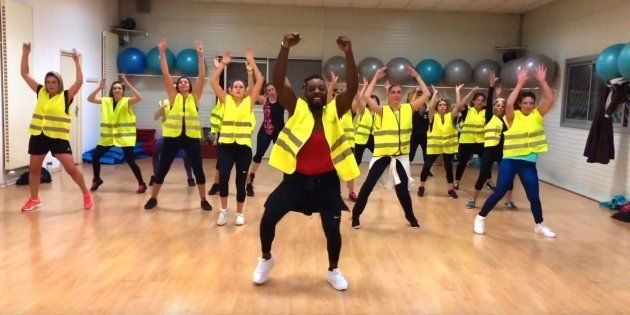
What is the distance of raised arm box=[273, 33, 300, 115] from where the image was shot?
332 cm

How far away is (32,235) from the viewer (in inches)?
188

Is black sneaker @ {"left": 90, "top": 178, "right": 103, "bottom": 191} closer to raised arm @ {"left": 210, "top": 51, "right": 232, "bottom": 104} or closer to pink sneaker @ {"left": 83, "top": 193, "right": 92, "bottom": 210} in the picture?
pink sneaker @ {"left": 83, "top": 193, "right": 92, "bottom": 210}

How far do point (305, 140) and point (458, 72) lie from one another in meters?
8.01

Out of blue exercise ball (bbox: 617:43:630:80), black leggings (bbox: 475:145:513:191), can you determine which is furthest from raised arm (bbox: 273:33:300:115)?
blue exercise ball (bbox: 617:43:630:80)

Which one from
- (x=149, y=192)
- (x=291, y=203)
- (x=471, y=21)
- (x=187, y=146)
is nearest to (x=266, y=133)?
(x=187, y=146)

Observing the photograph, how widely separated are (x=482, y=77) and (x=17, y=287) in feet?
30.0

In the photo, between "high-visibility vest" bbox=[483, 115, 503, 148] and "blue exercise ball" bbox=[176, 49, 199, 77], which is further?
"blue exercise ball" bbox=[176, 49, 199, 77]

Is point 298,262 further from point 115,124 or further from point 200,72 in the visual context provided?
point 115,124

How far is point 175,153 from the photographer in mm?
5793

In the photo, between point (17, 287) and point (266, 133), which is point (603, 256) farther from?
point (17, 287)

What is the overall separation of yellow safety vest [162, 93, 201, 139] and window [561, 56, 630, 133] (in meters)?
5.72

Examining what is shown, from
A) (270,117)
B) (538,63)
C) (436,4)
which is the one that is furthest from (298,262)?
(436,4)

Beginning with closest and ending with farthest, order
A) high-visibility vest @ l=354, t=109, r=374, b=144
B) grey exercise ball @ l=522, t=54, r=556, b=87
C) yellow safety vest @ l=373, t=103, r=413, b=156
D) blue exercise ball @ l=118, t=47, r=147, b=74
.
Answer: yellow safety vest @ l=373, t=103, r=413, b=156 < high-visibility vest @ l=354, t=109, r=374, b=144 < grey exercise ball @ l=522, t=54, r=556, b=87 < blue exercise ball @ l=118, t=47, r=147, b=74

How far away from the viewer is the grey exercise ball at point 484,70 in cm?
1057
